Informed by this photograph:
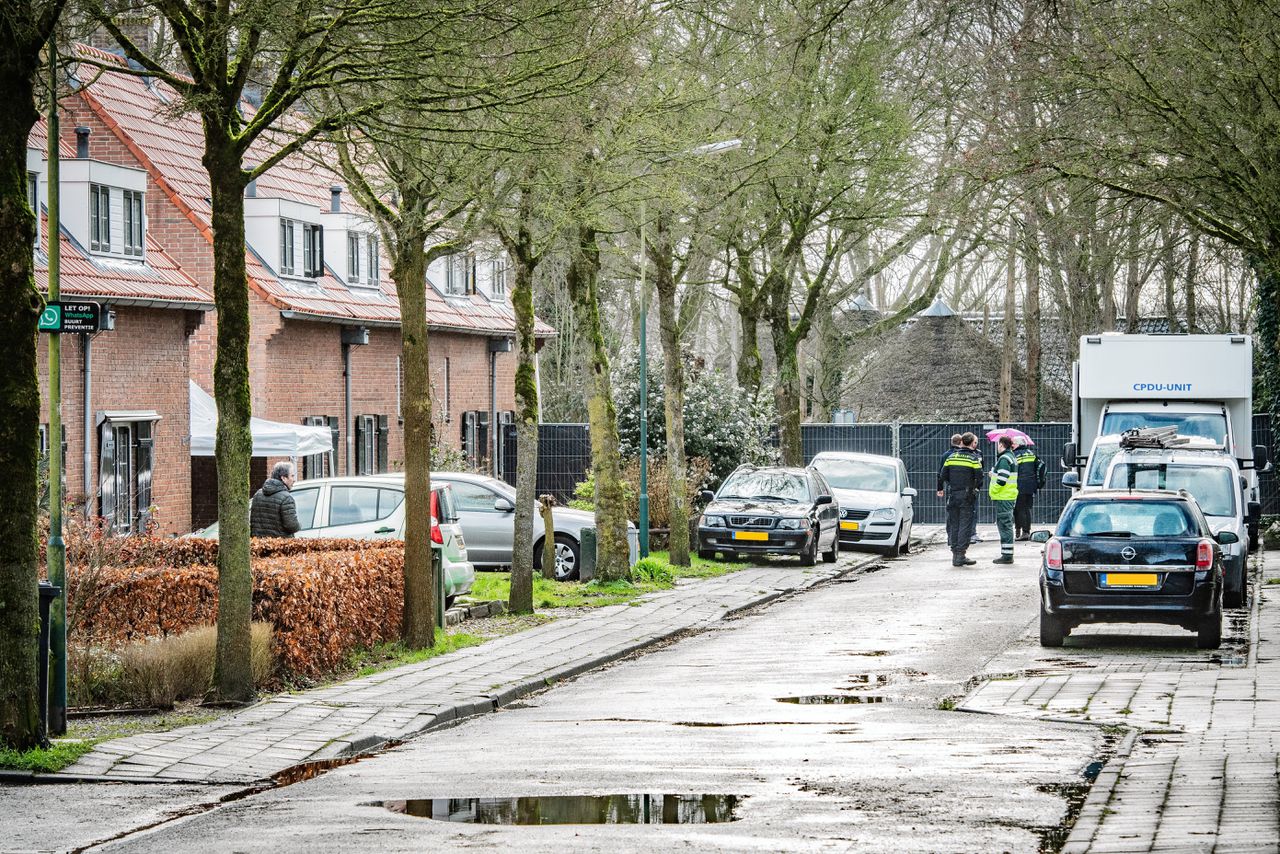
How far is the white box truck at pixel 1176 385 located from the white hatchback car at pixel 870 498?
5298 mm

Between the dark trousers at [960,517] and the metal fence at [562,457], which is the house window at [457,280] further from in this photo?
the dark trousers at [960,517]

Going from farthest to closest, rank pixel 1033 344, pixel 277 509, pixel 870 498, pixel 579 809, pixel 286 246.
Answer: pixel 1033 344, pixel 286 246, pixel 870 498, pixel 277 509, pixel 579 809

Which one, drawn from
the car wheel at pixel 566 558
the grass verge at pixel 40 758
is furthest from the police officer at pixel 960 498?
the grass verge at pixel 40 758

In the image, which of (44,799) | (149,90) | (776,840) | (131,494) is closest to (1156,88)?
(776,840)

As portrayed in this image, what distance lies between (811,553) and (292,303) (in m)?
10.5

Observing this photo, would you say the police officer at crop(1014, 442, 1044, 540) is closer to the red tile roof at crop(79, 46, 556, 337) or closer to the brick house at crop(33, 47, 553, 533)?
the brick house at crop(33, 47, 553, 533)

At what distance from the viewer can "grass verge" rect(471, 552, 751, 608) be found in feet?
70.1

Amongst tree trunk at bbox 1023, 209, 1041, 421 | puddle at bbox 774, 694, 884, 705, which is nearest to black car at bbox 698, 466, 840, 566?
puddle at bbox 774, 694, 884, 705

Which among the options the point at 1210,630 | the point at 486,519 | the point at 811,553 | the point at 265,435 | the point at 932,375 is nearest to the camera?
the point at 1210,630

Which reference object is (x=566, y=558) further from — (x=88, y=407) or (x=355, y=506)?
(x=88, y=407)

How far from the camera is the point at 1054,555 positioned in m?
16.0

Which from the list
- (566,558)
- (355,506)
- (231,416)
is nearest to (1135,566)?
(231,416)

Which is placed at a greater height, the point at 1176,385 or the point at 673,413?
the point at 1176,385

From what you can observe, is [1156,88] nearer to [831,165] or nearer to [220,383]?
[220,383]
